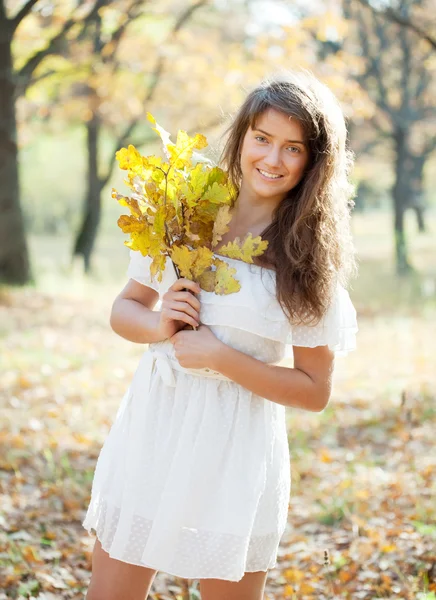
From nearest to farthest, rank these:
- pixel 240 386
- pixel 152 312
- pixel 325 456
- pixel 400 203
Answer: pixel 240 386 < pixel 152 312 < pixel 325 456 < pixel 400 203

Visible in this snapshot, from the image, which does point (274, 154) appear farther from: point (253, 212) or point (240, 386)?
point (240, 386)

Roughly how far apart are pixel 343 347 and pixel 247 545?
63 cm

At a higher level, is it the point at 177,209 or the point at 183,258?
the point at 177,209

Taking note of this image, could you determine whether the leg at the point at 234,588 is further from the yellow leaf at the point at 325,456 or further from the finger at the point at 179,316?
the yellow leaf at the point at 325,456

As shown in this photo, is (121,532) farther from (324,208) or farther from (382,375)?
(382,375)

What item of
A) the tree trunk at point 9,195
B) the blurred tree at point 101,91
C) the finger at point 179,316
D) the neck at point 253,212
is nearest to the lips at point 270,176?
the neck at point 253,212

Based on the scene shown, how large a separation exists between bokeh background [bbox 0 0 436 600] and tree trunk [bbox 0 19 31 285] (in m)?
0.02

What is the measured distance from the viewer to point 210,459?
217cm

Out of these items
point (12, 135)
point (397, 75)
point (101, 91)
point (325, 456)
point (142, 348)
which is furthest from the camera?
point (397, 75)

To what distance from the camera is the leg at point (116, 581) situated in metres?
2.20

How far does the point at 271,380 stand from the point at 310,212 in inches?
20.8

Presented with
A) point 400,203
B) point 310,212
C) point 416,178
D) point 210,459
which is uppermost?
point 416,178

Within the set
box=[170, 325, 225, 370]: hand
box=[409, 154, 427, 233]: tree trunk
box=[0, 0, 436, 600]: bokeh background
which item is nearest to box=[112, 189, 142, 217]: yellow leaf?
box=[170, 325, 225, 370]: hand

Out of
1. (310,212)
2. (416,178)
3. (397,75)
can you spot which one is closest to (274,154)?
(310,212)
